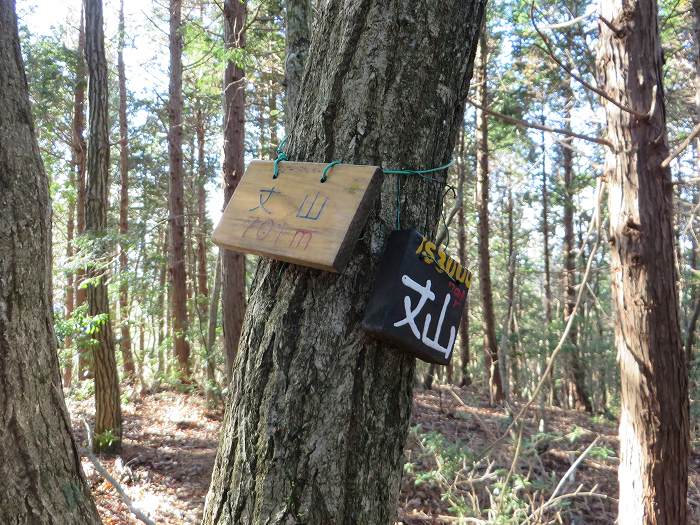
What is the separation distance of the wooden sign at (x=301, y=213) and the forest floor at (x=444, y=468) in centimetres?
238

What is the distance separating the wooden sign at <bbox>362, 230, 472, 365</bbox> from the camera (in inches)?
43.7

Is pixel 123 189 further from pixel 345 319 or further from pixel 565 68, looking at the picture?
pixel 345 319

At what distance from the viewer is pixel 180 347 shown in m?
11.1

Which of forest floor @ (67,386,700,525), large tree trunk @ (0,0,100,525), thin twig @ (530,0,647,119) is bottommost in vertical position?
forest floor @ (67,386,700,525)

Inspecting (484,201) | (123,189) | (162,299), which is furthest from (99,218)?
(123,189)

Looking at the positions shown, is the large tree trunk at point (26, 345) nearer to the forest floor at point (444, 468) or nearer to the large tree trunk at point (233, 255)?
the forest floor at point (444, 468)

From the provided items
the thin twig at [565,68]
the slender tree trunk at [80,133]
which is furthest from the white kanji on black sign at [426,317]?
the slender tree trunk at [80,133]

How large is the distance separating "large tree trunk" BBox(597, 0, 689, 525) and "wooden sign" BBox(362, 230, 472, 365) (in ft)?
8.52

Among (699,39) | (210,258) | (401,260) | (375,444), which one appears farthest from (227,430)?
(210,258)

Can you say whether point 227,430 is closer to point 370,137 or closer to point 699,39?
point 370,137

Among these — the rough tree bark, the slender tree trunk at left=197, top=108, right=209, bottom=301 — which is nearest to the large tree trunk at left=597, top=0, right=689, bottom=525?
the rough tree bark

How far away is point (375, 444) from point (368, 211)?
0.52 m

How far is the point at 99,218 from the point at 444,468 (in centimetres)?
515

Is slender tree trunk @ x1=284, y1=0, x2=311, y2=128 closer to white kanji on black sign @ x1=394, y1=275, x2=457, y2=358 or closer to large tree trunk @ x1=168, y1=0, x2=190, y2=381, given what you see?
white kanji on black sign @ x1=394, y1=275, x2=457, y2=358
